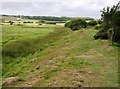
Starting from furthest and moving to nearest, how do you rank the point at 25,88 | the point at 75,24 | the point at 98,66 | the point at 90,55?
the point at 75,24
the point at 90,55
the point at 98,66
the point at 25,88

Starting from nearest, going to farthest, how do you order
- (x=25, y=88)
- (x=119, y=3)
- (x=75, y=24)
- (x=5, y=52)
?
(x=25, y=88)
(x=5, y=52)
(x=119, y=3)
(x=75, y=24)

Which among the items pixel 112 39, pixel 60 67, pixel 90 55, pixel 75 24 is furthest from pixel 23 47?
pixel 75 24

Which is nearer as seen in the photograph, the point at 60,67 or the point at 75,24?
the point at 60,67

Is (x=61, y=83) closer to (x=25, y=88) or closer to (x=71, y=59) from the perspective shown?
(x=25, y=88)

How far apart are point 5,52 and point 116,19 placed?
16.5m

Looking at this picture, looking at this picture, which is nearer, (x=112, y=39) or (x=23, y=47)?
(x=112, y=39)

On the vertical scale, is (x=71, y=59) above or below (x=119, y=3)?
below

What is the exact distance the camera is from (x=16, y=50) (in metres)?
45.3

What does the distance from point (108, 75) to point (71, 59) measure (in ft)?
25.8

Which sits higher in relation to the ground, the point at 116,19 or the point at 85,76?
the point at 116,19

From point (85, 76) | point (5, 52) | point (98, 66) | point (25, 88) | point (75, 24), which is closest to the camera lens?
point (25, 88)

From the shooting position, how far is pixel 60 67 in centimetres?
2738

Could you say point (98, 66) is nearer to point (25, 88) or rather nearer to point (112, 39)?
point (25, 88)

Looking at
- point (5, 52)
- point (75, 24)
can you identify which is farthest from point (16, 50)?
point (75, 24)
